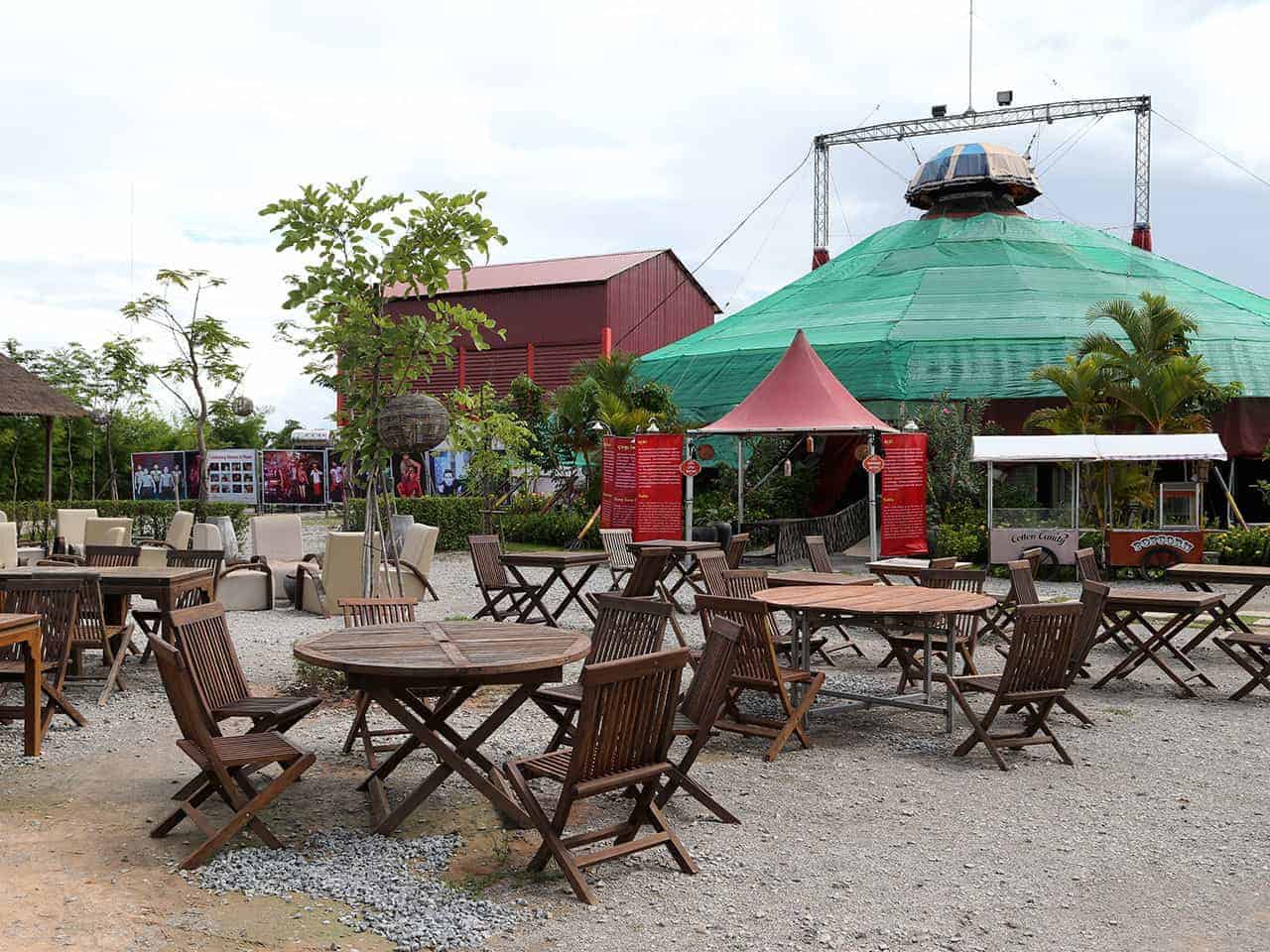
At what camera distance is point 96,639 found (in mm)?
7508

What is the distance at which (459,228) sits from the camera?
742 cm

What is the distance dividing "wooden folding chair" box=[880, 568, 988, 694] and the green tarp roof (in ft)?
46.0

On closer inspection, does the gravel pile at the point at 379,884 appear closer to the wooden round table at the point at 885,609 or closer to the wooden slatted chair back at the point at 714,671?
the wooden slatted chair back at the point at 714,671

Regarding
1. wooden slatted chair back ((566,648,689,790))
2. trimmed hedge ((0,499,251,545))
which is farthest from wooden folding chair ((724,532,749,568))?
trimmed hedge ((0,499,251,545))

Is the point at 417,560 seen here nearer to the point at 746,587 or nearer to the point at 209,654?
the point at 746,587

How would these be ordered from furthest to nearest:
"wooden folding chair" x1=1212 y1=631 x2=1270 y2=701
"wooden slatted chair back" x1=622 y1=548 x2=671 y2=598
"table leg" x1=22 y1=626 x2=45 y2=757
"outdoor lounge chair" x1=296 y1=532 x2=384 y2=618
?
1. "outdoor lounge chair" x1=296 y1=532 x2=384 y2=618
2. "wooden slatted chair back" x1=622 y1=548 x2=671 y2=598
3. "wooden folding chair" x1=1212 y1=631 x2=1270 y2=701
4. "table leg" x1=22 y1=626 x2=45 y2=757

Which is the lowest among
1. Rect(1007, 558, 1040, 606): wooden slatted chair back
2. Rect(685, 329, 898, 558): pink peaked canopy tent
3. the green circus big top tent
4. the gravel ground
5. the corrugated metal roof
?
the gravel ground

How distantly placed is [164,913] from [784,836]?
94.9 inches

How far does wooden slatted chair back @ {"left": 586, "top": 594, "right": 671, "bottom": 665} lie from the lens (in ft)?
17.6

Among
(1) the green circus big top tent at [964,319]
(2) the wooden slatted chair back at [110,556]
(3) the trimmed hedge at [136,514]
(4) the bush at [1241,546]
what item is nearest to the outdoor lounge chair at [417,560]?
(2) the wooden slatted chair back at [110,556]

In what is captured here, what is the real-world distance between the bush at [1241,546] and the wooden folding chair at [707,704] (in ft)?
42.0

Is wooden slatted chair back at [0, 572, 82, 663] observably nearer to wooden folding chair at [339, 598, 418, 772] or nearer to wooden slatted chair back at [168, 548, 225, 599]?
wooden folding chair at [339, 598, 418, 772]

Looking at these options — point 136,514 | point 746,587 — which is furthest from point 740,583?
point 136,514

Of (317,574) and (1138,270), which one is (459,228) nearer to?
(317,574)
